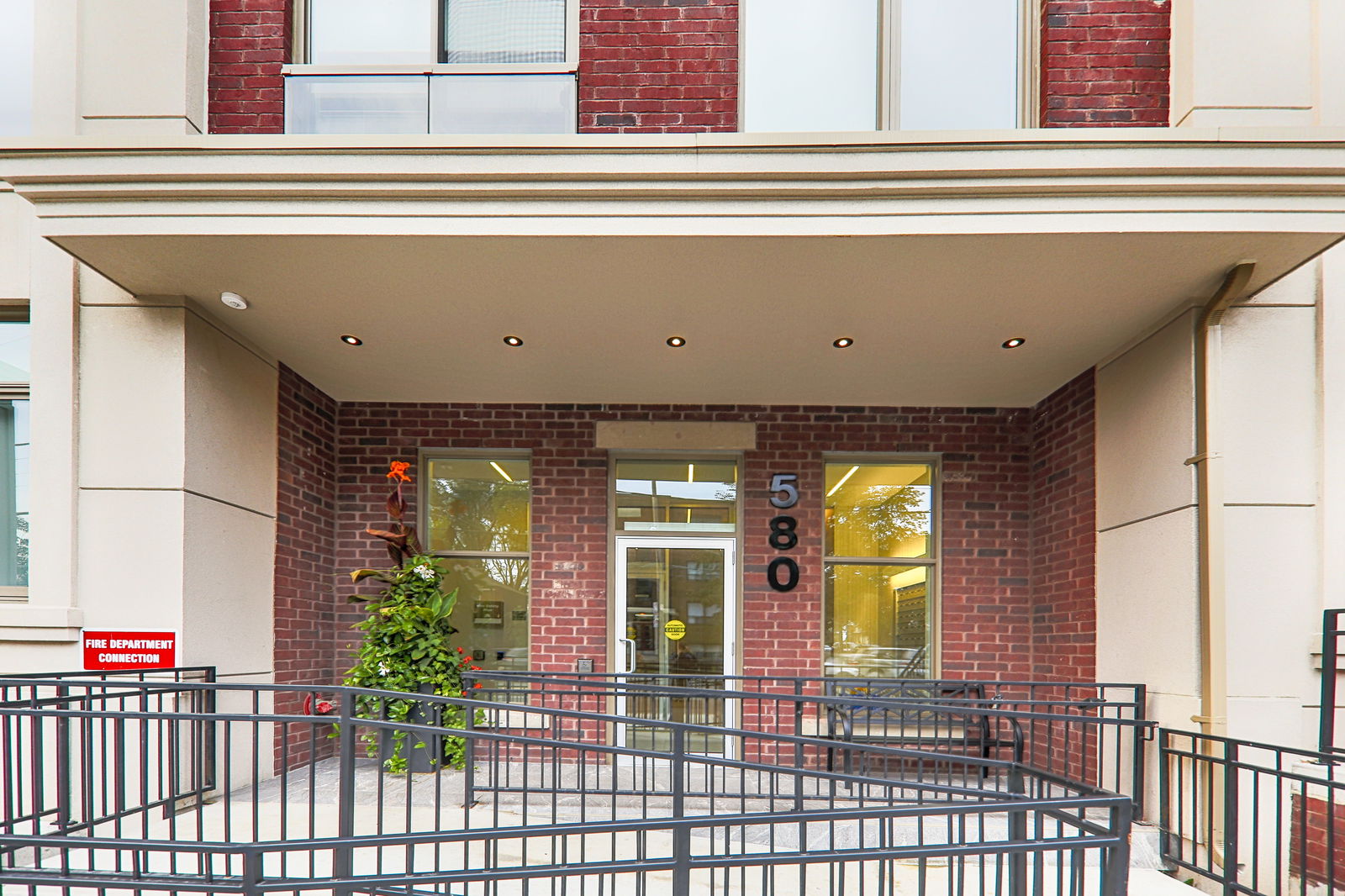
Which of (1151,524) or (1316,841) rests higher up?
(1151,524)

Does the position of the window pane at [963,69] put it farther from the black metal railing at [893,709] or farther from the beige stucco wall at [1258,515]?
the black metal railing at [893,709]

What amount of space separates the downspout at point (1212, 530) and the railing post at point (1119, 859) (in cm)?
295

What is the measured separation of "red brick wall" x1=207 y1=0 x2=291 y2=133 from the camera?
620 cm

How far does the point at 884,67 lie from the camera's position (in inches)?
242

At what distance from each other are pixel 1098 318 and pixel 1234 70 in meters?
1.54

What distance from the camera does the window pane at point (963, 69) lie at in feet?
20.0

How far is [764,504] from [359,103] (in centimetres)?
458

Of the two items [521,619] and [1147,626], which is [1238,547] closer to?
[1147,626]

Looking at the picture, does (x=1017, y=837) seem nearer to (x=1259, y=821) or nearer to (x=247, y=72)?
(x=1259, y=821)

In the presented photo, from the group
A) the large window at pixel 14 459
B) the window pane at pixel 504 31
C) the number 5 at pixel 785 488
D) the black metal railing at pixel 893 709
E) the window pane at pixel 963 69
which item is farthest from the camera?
the number 5 at pixel 785 488

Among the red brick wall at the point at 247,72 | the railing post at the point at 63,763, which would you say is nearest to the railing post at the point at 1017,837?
the railing post at the point at 63,763

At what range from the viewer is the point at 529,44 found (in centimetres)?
621

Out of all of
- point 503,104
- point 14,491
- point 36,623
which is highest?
point 503,104

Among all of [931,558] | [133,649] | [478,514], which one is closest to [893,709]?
[931,558]
